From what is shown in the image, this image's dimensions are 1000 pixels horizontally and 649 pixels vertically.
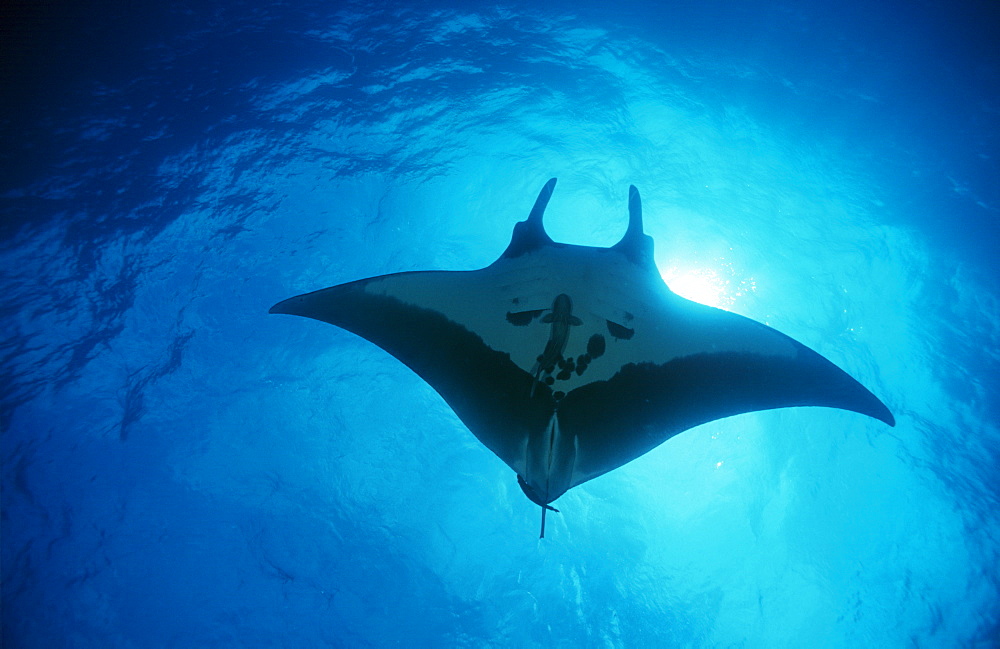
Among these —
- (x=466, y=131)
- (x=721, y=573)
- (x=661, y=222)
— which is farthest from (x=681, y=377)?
(x=721, y=573)

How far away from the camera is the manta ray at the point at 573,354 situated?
332 centimetres

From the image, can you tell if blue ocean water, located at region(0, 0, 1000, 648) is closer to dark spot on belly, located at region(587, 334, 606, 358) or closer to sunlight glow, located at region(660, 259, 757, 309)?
sunlight glow, located at region(660, 259, 757, 309)

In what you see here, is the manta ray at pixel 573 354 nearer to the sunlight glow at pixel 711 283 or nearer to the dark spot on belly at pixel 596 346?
the dark spot on belly at pixel 596 346

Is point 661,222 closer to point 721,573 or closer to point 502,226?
point 502,226

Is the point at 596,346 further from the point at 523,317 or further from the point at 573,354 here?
the point at 523,317

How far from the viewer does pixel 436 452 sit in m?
13.0

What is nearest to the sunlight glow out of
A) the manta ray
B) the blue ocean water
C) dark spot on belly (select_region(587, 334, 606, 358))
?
the blue ocean water

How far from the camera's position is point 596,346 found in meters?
3.72

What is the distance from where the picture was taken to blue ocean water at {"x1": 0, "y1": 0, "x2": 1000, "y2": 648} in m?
9.57

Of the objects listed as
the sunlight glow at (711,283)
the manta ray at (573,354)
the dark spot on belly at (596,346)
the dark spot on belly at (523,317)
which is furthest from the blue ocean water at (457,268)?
the dark spot on belly at (596,346)

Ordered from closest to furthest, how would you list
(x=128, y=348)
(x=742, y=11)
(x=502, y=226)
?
(x=742, y=11)
(x=502, y=226)
(x=128, y=348)

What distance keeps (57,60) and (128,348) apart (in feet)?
21.5

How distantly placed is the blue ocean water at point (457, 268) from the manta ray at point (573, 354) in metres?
7.23

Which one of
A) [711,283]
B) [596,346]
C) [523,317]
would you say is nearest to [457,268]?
[711,283]
